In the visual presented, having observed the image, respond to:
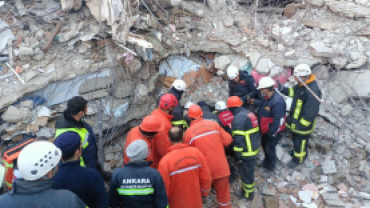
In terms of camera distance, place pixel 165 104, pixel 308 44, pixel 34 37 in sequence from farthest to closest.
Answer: pixel 308 44 < pixel 34 37 < pixel 165 104

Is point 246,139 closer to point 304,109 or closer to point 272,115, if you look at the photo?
point 272,115

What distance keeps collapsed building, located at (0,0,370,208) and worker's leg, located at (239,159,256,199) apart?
0.16m

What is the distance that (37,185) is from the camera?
5.49ft

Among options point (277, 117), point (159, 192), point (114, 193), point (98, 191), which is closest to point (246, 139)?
point (277, 117)

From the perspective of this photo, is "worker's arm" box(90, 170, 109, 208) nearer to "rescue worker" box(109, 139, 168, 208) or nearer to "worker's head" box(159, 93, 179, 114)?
"rescue worker" box(109, 139, 168, 208)

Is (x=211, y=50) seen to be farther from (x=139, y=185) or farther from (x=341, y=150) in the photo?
(x=139, y=185)

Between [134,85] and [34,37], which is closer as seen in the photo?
[34,37]

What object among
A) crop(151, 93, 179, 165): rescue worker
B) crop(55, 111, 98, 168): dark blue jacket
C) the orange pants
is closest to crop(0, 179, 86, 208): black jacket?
crop(55, 111, 98, 168): dark blue jacket

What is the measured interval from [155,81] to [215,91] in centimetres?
148

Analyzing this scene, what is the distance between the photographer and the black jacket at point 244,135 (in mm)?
3598

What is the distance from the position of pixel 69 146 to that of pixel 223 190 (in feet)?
7.33

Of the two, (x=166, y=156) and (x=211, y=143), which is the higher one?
(x=166, y=156)

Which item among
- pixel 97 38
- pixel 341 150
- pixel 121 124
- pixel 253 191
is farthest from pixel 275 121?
pixel 97 38

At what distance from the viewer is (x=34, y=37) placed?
4.57 m
